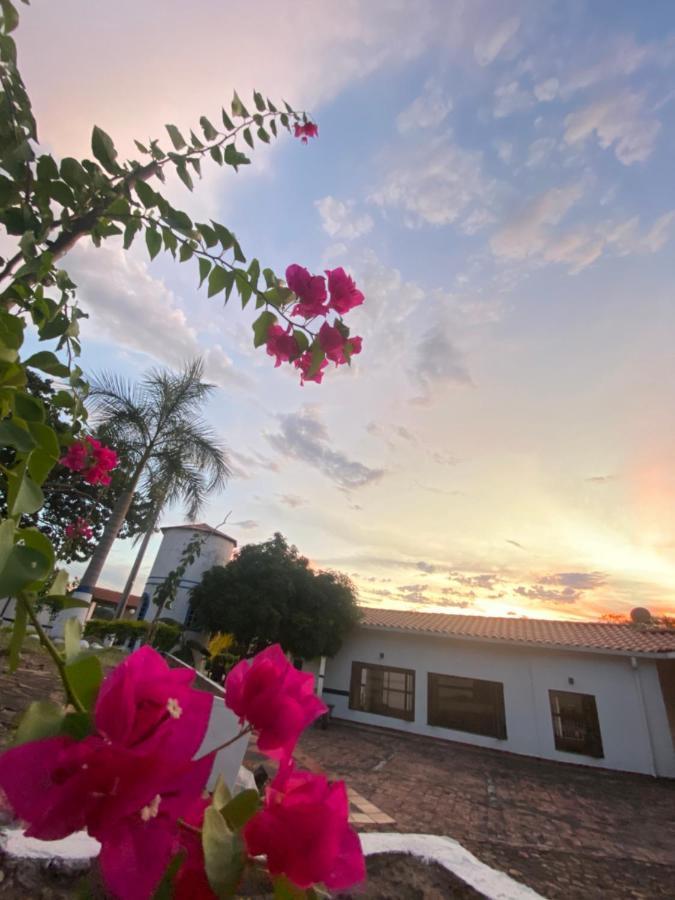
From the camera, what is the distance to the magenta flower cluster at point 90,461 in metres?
2.06

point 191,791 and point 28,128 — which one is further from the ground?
point 28,128

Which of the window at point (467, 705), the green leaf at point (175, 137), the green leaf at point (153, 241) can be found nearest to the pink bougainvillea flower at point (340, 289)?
the green leaf at point (153, 241)

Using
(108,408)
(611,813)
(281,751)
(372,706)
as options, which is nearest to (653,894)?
(611,813)

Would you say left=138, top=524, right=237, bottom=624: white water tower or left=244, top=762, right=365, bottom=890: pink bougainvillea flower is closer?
left=244, top=762, right=365, bottom=890: pink bougainvillea flower

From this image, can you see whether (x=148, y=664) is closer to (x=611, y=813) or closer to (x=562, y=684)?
(x=611, y=813)

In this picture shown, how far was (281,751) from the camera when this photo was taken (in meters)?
0.52

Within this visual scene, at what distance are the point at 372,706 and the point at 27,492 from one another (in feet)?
48.9

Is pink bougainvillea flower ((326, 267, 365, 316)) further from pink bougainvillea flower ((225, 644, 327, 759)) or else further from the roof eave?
the roof eave

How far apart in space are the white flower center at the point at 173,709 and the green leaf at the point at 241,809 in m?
0.13

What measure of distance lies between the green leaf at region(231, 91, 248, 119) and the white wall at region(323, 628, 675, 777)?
13271mm

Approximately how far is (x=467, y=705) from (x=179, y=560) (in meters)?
12.5

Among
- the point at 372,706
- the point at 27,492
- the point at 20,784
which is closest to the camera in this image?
the point at 20,784

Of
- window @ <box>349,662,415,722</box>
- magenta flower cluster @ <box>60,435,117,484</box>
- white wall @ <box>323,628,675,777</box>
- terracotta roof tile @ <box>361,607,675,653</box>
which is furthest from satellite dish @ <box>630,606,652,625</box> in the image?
magenta flower cluster @ <box>60,435,117,484</box>

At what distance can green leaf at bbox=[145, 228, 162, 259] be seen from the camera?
50.3 inches
